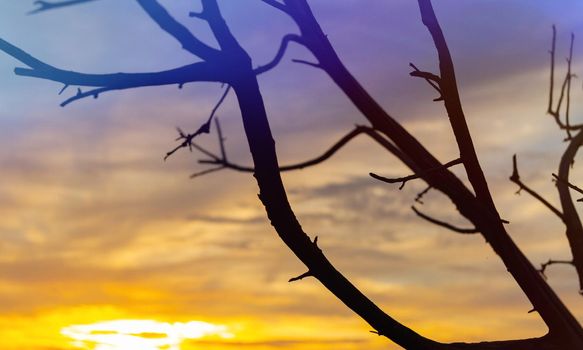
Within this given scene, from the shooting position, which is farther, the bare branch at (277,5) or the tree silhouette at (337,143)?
the bare branch at (277,5)

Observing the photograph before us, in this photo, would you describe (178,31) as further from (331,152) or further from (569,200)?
(569,200)

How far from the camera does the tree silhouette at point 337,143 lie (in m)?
2.90

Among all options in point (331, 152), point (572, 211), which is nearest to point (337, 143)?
point (331, 152)

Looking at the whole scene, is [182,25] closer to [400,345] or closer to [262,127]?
[262,127]

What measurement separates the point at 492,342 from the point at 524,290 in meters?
0.31

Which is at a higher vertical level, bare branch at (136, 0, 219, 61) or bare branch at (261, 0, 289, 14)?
bare branch at (261, 0, 289, 14)

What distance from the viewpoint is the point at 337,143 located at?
3658 millimetres

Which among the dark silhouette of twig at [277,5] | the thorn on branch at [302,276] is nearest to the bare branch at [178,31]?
the dark silhouette of twig at [277,5]

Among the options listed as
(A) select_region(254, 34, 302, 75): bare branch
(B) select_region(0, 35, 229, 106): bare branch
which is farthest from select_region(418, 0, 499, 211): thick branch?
(B) select_region(0, 35, 229, 106): bare branch

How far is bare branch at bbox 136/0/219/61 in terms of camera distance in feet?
9.70

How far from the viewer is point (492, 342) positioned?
10.3 feet

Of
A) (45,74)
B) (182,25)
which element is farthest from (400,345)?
(45,74)

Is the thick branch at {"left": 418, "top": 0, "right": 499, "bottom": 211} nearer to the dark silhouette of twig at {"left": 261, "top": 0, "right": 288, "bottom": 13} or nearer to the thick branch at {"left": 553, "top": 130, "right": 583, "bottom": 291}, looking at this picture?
the dark silhouette of twig at {"left": 261, "top": 0, "right": 288, "bottom": 13}

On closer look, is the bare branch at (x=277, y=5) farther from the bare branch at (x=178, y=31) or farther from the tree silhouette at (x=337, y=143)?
the bare branch at (x=178, y=31)
